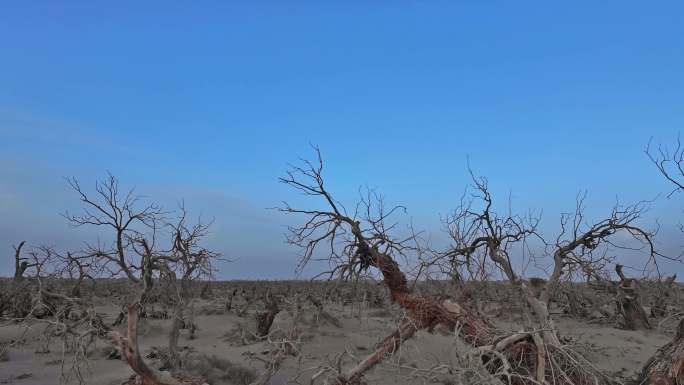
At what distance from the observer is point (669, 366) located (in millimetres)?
6328

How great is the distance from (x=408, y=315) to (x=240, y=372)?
469 cm

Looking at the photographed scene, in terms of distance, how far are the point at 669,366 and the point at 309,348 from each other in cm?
895

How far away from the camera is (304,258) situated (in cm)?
788

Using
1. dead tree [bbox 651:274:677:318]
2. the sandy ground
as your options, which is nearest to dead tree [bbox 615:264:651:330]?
the sandy ground

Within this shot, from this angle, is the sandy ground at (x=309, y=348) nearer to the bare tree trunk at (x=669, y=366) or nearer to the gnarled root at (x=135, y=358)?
the bare tree trunk at (x=669, y=366)

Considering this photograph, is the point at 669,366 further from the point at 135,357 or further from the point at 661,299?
the point at 661,299

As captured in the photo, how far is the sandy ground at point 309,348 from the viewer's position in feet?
33.8

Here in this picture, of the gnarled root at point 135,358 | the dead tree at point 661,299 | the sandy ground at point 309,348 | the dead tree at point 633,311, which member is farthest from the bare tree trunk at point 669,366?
the dead tree at point 661,299

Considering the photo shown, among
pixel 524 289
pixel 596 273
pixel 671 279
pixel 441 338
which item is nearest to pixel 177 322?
pixel 524 289

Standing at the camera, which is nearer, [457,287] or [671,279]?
[457,287]

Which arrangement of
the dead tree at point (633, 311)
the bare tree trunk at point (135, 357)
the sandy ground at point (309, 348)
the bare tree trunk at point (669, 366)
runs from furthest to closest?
the dead tree at point (633, 311)
the sandy ground at point (309, 348)
the bare tree trunk at point (135, 357)
the bare tree trunk at point (669, 366)

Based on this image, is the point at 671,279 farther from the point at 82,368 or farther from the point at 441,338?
the point at 82,368

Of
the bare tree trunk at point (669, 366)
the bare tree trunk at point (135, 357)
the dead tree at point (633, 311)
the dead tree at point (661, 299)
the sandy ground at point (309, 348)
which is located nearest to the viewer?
the bare tree trunk at point (669, 366)

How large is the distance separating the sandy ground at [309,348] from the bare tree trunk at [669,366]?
144 centimetres
